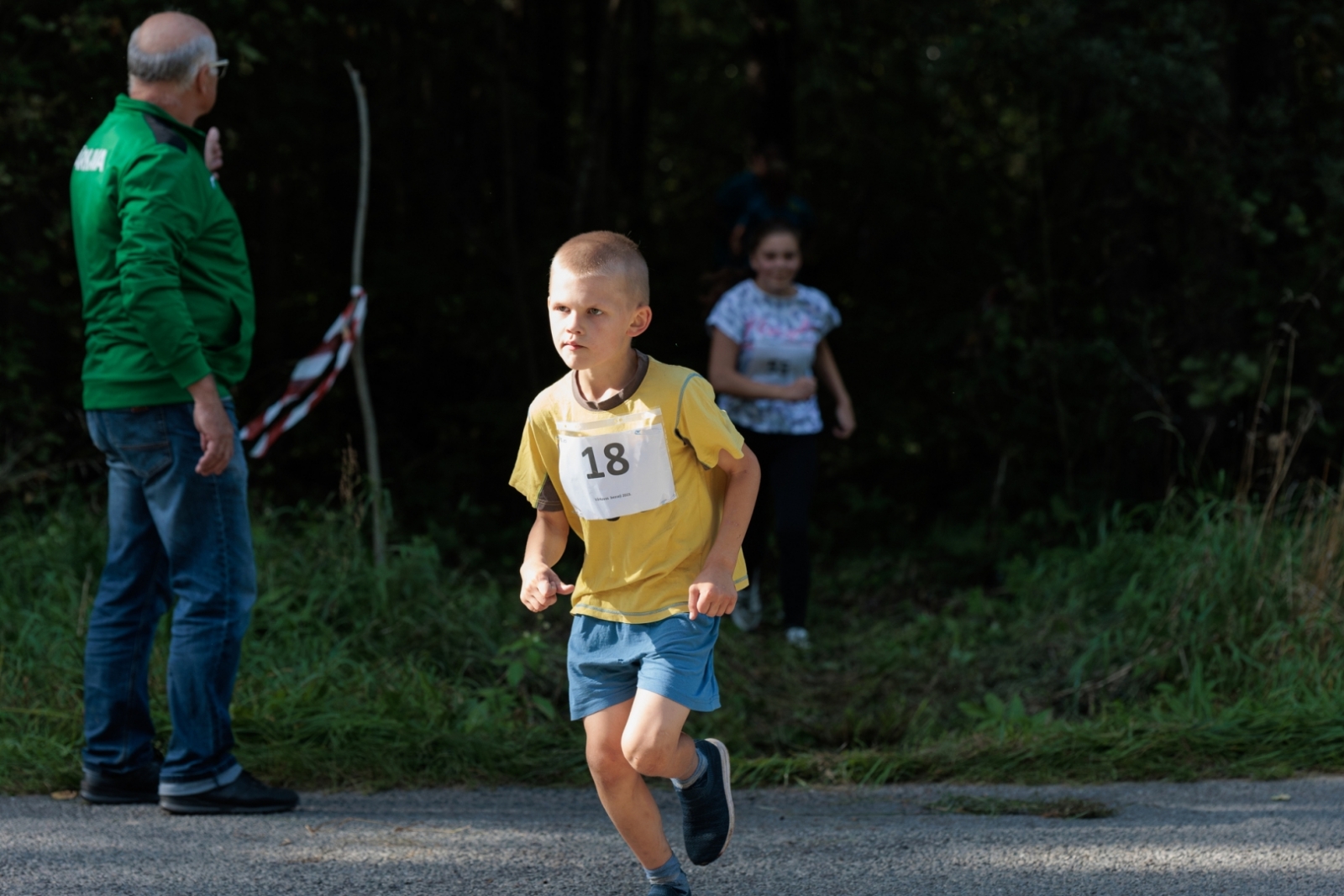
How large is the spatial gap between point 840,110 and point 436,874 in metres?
7.79

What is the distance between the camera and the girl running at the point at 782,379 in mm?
6266

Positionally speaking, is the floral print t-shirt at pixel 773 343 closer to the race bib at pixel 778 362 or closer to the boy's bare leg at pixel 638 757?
the race bib at pixel 778 362

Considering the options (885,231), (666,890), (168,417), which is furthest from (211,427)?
(885,231)

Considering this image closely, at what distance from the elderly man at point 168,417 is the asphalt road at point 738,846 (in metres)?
0.22

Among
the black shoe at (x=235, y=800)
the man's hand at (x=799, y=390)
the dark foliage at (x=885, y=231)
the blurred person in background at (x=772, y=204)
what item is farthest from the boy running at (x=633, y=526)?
the blurred person in background at (x=772, y=204)

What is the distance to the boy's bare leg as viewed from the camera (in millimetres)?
2967

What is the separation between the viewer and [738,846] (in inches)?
149

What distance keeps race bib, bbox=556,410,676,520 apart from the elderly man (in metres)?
1.33

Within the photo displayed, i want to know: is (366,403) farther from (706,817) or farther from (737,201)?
(706,817)

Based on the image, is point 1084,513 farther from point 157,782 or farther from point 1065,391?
point 157,782

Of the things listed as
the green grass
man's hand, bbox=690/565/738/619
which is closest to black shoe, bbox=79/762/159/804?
the green grass

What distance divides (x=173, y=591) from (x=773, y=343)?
2976 mm

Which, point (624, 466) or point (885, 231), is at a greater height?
point (885, 231)

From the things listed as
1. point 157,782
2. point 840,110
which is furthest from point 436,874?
point 840,110
